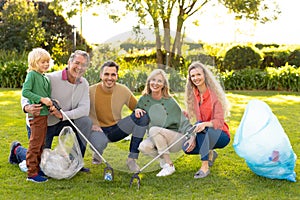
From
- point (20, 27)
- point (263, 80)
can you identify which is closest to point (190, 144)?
point (263, 80)

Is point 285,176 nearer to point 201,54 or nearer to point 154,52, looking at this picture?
point 201,54

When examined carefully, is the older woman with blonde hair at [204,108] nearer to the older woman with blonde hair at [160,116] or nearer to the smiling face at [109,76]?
the older woman with blonde hair at [160,116]

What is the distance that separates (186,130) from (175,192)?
1.63 feet

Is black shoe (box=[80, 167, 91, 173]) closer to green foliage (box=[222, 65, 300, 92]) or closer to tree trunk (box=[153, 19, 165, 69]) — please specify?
tree trunk (box=[153, 19, 165, 69])

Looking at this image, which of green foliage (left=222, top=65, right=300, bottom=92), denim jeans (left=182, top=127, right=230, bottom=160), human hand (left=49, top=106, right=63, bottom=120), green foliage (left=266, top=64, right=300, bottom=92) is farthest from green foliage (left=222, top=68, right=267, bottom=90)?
human hand (left=49, top=106, right=63, bottom=120)

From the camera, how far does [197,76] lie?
3783 millimetres

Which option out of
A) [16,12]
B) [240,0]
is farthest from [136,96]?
[16,12]

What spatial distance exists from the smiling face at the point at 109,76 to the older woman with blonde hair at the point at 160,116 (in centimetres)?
25

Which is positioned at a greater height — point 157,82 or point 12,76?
point 157,82

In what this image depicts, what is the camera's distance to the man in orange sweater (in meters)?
3.82

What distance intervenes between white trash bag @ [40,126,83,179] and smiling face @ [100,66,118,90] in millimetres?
455

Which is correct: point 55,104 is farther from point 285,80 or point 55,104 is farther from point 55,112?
point 285,80

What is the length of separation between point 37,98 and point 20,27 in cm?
1292

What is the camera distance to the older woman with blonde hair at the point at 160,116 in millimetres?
3678
